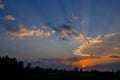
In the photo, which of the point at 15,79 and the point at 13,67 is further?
the point at 13,67

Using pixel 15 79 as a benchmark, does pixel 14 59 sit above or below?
above

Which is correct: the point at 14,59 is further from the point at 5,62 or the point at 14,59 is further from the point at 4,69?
the point at 4,69

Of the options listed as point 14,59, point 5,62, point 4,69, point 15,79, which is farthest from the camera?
point 14,59

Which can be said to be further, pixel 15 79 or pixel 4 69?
pixel 4 69

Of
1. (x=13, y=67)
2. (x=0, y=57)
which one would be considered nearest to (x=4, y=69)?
(x=13, y=67)

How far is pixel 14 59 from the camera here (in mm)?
178500

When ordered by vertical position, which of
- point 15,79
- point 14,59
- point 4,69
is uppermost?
point 14,59

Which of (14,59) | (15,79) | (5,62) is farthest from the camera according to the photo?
(14,59)

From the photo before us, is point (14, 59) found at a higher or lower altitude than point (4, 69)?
higher

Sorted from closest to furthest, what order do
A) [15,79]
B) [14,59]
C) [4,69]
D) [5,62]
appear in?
1. [15,79]
2. [4,69]
3. [5,62]
4. [14,59]

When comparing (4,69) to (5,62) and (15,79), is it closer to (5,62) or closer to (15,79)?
(5,62)

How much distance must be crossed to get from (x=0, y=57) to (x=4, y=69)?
22620mm

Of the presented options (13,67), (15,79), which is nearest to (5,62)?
(13,67)

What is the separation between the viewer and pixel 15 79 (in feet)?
339
